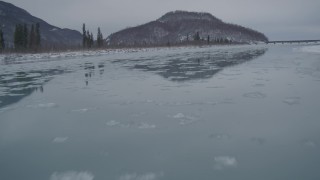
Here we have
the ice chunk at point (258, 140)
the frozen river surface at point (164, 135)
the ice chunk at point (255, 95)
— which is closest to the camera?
the frozen river surface at point (164, 135)

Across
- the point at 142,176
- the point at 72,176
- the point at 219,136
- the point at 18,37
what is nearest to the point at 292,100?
the point at 219,136

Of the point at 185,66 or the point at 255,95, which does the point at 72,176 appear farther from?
the point at 185,66

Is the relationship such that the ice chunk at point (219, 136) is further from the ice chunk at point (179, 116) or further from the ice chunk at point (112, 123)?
the ice chunk at point (112, 123)

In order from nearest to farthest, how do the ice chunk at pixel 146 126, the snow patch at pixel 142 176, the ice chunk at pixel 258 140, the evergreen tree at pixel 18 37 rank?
the snow patch at pixel 142 176, the ice chunk at pixel 258 140, the ice chunk at pixel 146 126, the evergreen tree at pixel 18 37

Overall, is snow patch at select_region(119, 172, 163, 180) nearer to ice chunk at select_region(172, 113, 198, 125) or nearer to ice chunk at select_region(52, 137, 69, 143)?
ice chunk at select_region(52, 137, 69, 143)

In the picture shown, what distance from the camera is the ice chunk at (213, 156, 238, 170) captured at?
4423 millimetres

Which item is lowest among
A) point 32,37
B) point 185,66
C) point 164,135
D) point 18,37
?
point 164,135

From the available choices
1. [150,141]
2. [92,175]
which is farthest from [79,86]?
[92,175]

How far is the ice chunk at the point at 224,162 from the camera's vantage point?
14.5 feet

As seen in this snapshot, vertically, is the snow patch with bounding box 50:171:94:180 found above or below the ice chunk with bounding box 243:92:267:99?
below

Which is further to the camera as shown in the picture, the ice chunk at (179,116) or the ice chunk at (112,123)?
the ice chunk at (179,116)

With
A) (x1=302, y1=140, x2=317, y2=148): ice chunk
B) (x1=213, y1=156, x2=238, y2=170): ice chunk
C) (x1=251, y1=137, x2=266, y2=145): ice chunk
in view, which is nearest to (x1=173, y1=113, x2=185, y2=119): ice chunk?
(x1=251, y1=137, x2=266, y2=145): ice chunk

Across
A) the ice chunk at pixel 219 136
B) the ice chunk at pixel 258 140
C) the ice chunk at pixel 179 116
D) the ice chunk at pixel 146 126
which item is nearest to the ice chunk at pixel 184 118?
the ice chunk at pixel 179 116

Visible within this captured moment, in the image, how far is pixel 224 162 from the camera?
15.0 ft
